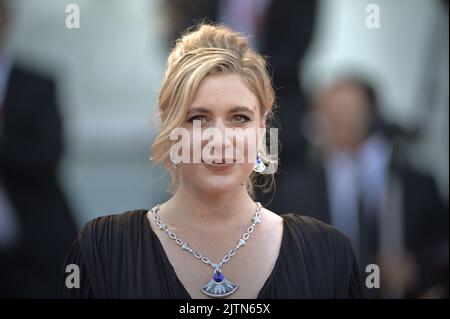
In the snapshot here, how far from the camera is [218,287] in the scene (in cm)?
299

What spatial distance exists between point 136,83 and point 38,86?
0.70 meters

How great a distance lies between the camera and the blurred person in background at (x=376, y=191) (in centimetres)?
531

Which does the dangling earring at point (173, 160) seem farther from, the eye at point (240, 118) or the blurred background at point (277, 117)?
the blurred background at point (277, 117)

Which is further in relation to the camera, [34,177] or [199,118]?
[34,177]

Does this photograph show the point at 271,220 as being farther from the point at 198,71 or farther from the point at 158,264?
the point at 198,71

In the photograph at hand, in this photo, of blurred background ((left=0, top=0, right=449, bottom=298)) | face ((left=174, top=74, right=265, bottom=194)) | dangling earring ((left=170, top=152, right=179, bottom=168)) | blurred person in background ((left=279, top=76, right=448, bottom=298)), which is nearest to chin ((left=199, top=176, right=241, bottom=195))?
face ((left=174, top=74, right=265, bottom=194))

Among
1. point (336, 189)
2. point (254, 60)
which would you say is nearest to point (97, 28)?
point (336, 189)

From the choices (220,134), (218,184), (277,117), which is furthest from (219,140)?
(277,117)

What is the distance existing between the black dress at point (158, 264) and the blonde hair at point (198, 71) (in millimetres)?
240

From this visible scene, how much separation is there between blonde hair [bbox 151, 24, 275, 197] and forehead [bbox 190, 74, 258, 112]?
17 mm

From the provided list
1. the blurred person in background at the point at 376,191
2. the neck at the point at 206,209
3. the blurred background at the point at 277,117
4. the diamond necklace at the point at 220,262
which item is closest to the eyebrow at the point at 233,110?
the neck at the point at 206,209

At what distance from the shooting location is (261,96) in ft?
10.1

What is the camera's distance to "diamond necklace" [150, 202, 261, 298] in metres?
2.99

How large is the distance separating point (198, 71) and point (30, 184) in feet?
8.91
